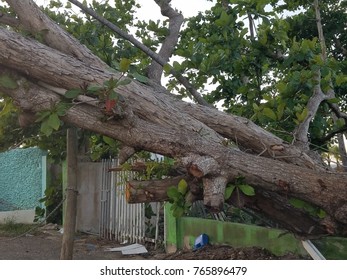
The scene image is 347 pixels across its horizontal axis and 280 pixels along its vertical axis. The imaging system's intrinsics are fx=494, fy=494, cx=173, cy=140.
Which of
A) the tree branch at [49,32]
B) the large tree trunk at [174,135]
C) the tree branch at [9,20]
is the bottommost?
→ the large tree trunk at [174,135]

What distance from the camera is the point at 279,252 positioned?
5043 millimetres

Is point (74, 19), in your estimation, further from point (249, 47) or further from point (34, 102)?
point (34, 102)

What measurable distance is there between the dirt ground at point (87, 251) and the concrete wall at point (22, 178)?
1.46 m

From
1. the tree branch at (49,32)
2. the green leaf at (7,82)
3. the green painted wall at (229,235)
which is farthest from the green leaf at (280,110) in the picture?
the green leaf at (7,82)

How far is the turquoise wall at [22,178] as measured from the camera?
1053 cm

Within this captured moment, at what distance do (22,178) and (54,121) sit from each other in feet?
25.7

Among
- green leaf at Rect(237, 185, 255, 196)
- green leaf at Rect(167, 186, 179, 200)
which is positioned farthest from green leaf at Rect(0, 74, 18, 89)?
green leaf at Rect(237, 185, 255, 196)

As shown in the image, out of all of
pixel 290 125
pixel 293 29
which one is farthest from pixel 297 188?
pixel 293 29

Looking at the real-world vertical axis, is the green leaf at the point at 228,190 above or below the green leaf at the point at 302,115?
below

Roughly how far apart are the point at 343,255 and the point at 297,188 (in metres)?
1.40

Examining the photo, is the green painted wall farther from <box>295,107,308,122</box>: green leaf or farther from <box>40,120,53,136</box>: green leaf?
<box>40,120,53,136</box>: green leaf

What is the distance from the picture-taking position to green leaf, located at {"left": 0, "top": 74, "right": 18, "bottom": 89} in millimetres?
3680

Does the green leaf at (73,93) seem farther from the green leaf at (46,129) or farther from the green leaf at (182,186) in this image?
the green leaf at (182,186)

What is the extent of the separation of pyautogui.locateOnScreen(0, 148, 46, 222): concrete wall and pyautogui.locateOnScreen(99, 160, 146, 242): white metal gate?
7.24 ft
